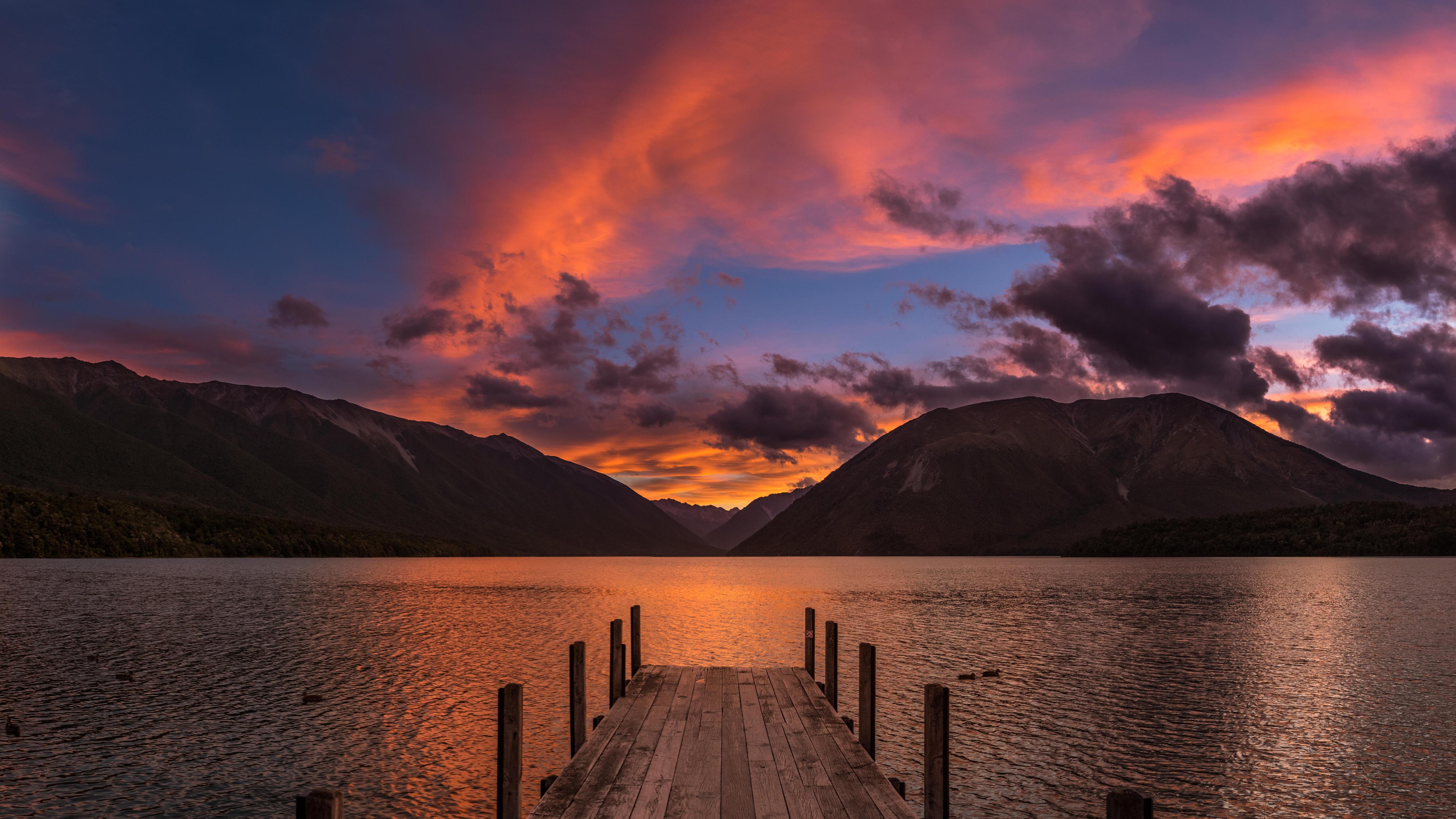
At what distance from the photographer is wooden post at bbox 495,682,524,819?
1467 centimetres

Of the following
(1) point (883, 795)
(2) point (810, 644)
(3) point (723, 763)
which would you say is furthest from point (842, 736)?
(2) point (810, 644)

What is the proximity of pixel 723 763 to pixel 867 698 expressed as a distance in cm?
607

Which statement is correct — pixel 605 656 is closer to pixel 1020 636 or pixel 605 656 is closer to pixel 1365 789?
pixel 1020 636

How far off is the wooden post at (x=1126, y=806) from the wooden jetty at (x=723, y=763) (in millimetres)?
15

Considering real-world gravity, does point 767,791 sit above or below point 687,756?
above

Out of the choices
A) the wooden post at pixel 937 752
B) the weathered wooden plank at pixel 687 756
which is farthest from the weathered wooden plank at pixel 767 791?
the wooden post at pixel 937 752

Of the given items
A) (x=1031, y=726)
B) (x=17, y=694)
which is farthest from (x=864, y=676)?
(x=17, y=694)

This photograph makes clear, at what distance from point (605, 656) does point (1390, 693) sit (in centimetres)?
3550

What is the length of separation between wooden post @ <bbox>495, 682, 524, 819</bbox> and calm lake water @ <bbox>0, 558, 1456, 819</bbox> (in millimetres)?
6271

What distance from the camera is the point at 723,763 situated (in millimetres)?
15562

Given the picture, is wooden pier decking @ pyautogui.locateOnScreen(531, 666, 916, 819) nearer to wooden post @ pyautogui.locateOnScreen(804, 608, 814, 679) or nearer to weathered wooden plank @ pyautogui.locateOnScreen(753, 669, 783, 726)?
weathered wooden plank @ pyautogui.locateOnScreen(753, 669, 783, 726)

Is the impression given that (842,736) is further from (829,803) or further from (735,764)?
(829,803)

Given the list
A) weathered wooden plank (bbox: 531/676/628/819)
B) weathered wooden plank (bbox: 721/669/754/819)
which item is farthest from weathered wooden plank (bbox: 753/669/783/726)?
weathered wooden plank (bbox: 531/676/628/819)

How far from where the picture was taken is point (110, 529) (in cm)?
19288
